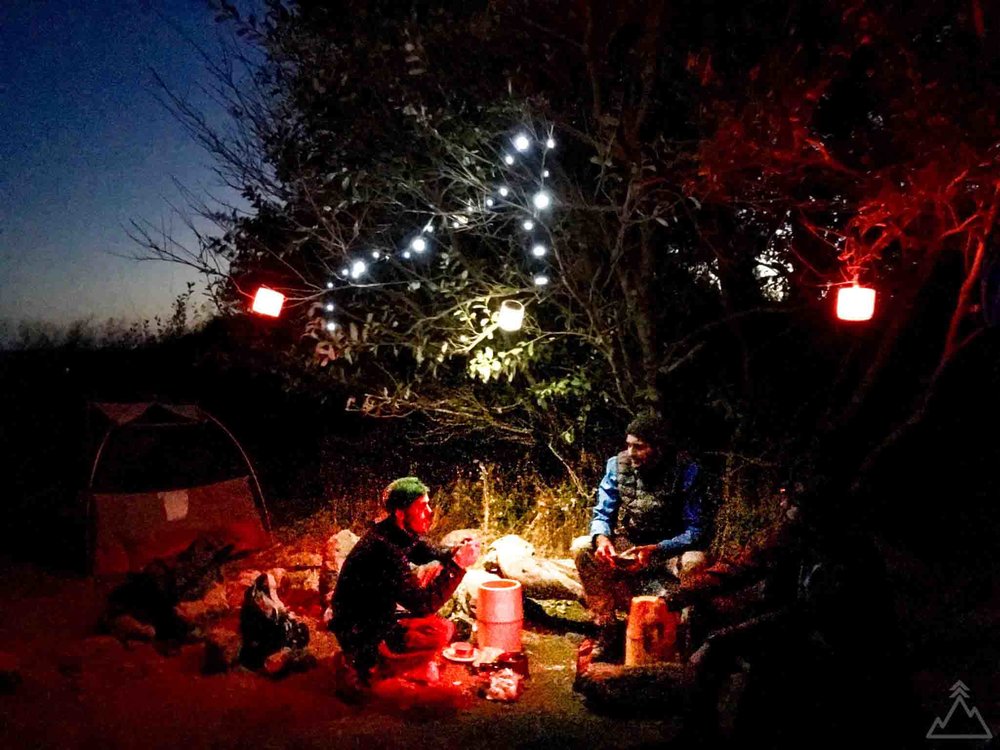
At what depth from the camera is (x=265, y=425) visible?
14305mm

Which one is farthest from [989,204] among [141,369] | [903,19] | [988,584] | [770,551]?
[141,369]

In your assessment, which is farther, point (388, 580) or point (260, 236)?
point (260, 236)

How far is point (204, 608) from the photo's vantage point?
6031 mm

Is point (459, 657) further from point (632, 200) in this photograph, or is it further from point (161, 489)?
point (161, 489)

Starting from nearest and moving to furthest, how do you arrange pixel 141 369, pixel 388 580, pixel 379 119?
pixel 388 580 < pixel 379 119 < pixel 141 369

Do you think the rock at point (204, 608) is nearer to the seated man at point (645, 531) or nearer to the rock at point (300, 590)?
the rock at point (300, 590)

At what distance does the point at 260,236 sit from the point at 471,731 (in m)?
6.43

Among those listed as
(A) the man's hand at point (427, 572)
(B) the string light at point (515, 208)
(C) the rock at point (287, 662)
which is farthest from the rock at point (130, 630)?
(B) the string light at point (515, 208)

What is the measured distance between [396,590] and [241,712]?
46.8 inches

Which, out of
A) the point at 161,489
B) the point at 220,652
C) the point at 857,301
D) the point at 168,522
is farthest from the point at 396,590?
the point at 161,489

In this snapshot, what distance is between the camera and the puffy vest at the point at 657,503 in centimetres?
584

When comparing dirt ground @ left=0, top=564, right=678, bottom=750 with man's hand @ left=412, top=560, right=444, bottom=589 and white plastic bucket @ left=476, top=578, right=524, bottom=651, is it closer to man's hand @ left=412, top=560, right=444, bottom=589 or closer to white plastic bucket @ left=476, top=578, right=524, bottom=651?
white plastic bucket @ left=476, top=578, right=524, bottom=651

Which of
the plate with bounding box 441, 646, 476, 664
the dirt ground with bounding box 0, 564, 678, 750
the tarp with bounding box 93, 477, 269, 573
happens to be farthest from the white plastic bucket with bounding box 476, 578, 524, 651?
the tarp with bounding box 93, 477, 269, 573

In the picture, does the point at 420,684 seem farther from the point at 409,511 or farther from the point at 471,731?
the point at 409,511
